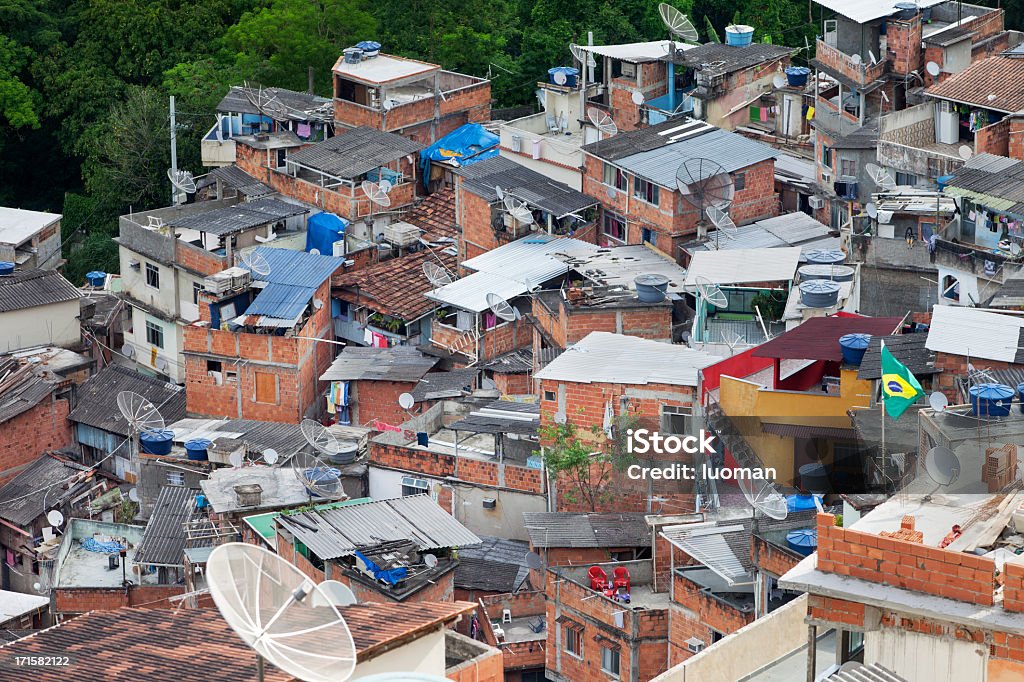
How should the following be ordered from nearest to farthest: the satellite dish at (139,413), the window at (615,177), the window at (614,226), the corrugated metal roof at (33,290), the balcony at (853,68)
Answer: the satellite dish at (139,413) < the window at (615,177) < the window at (614,226) < the balcony at (853,68) < the corrugated metal roof at (33,290)

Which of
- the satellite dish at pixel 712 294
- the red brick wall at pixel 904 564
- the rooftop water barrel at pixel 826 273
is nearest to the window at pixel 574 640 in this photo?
the satellite dish at pixel 712 294

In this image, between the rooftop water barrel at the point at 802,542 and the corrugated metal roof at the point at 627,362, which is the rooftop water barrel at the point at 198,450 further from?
the rooftop water barrel at the point at 802,542

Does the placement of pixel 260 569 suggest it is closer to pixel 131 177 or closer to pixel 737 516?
pixel 737 516

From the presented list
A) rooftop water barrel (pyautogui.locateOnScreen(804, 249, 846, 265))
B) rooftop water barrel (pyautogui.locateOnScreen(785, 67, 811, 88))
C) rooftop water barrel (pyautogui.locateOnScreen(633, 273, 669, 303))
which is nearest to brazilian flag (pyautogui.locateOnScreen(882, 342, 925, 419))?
rooftop water barrel (pyautogui.locateOnScreen(804, 249, 846, 265))

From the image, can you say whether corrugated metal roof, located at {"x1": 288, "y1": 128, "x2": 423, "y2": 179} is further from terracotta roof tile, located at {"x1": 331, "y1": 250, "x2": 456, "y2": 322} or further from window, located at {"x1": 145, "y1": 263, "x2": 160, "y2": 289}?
window, located at {"x1": 145, "y1": 263, "x2": 160, "y2": 289}

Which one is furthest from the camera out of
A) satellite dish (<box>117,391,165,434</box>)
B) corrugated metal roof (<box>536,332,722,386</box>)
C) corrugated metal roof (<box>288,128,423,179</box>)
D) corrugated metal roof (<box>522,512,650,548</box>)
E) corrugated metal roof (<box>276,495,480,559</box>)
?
corrugated metal roof (<box>288,128,423,179</box>)

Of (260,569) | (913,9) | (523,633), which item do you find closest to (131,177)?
(913,9)

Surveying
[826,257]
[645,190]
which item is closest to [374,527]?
[826,257]
